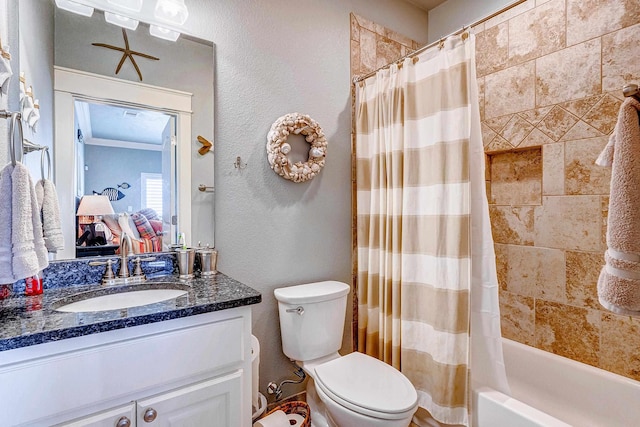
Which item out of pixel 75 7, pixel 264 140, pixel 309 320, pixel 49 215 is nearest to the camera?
pixel 49 215

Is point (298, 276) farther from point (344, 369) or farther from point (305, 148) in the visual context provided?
point (305, 148)

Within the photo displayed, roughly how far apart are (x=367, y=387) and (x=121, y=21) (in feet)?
6.38

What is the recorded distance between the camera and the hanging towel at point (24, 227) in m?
0.89

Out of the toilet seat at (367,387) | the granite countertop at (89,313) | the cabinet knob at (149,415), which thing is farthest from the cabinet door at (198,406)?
the toilet seat at (367,387)

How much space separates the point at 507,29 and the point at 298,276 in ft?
6.65

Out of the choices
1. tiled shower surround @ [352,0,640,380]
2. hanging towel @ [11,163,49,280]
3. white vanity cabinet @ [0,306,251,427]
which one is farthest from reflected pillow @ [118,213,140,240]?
tiled shower surround @ [352,0,640,380]

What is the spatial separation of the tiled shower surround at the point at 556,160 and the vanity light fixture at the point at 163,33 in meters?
1.10

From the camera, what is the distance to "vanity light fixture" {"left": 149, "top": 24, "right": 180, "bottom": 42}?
152 centimetres

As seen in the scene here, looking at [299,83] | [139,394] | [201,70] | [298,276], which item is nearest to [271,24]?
[299,83]

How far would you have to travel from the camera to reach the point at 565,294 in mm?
1808

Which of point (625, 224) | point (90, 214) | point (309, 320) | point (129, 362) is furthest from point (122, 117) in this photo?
point (625, 224)

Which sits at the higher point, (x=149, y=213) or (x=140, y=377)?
(x=149, y=213)

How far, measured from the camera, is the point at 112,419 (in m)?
0.95

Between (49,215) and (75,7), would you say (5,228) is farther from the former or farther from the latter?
(75,7)
